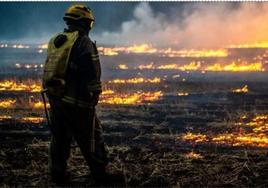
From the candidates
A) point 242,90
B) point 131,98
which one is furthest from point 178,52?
point 131,98

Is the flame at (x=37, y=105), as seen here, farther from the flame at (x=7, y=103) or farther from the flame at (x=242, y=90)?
the flame at (x=242, y=90)

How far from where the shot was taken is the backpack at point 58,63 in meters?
7.35

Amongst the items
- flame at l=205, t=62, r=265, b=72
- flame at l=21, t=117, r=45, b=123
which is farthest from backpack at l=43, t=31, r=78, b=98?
flame at l=205, t=62, r=265, b=72

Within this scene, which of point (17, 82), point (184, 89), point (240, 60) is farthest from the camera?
point (240, 60)

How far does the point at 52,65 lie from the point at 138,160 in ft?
9.19

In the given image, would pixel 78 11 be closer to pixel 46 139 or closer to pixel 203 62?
pixel 46 139

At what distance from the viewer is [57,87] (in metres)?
7.40

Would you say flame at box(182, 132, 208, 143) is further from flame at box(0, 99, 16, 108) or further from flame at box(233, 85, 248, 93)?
flame at box(233, 85, 248, 93)

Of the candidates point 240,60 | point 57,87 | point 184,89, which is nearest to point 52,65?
point 57,87

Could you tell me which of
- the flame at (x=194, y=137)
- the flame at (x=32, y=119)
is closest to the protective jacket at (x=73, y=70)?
the flame at (x=194, y=137)

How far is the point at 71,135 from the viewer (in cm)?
770

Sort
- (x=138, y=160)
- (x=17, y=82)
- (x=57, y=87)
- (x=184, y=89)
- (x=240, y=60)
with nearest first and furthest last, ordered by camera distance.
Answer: (x=57, y=87) < (x=138, y=160) < (x=184, y=89) < (x=17, y=82) < (x=240, y=60)

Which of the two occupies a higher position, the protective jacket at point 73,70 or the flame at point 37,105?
the protective jacket at point 73,70

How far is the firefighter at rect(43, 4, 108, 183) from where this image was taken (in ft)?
24.2
